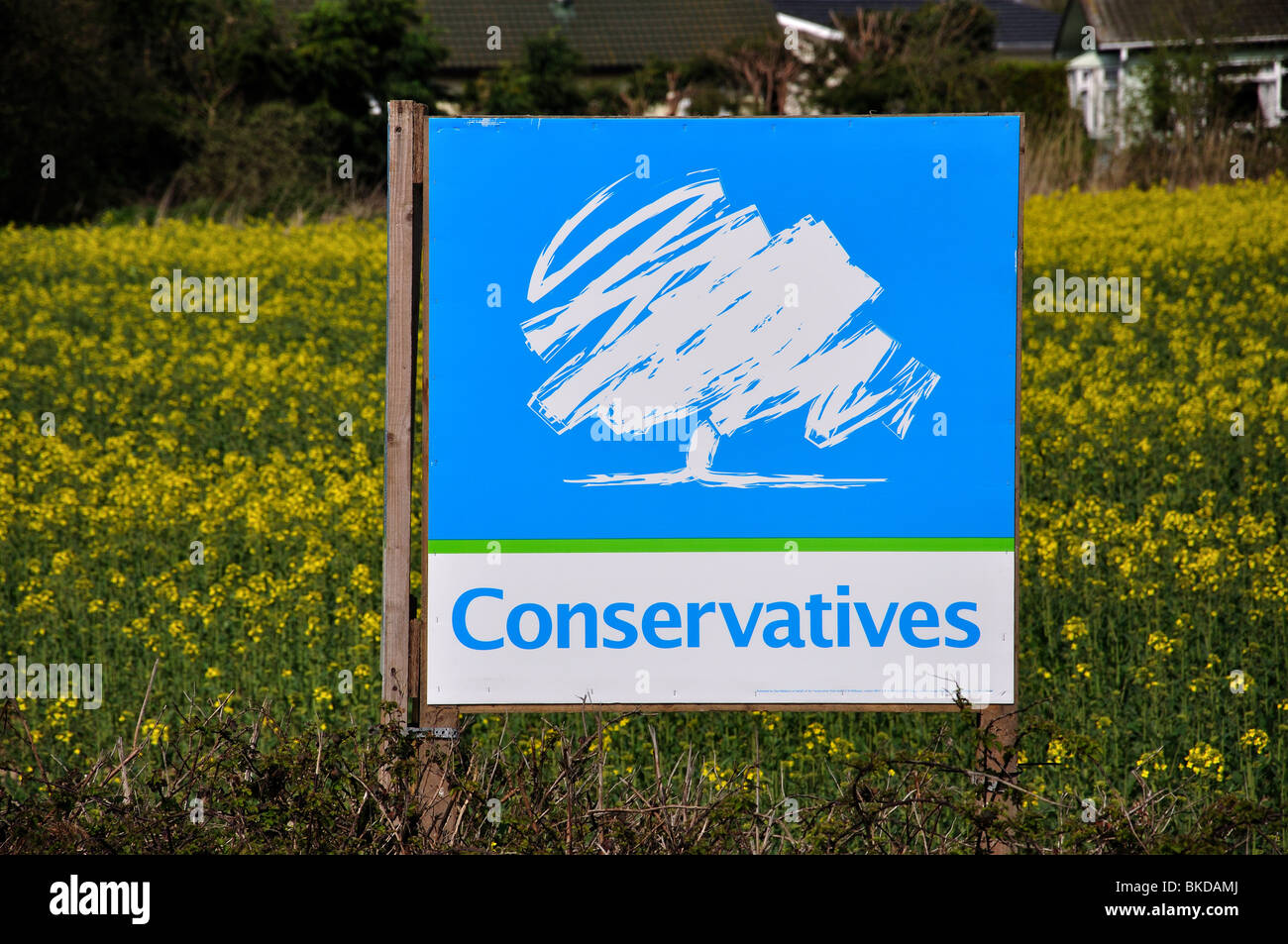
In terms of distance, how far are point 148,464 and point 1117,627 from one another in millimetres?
6316

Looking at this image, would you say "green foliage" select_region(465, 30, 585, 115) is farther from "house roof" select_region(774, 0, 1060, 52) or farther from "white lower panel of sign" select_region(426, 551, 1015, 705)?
"white lower panel of sign" select_region(426, 551, 1015, 705)

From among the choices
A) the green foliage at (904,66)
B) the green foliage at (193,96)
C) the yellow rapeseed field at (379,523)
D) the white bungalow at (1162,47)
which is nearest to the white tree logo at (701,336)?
the yellow rapeseed field at (379,523)

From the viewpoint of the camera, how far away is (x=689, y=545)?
3.86 meters

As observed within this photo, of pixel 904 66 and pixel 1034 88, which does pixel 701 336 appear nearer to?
pixel 904 66

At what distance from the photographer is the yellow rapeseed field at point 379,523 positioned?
5473 millimetres

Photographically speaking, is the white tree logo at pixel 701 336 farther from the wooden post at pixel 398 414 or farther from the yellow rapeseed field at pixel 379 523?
the yellow rapeseed field at pixel 379 523

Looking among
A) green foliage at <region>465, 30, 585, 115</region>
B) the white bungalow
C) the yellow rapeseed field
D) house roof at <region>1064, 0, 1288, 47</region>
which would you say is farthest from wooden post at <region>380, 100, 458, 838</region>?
green foliage at <region>465, 30, 585, 115</region>

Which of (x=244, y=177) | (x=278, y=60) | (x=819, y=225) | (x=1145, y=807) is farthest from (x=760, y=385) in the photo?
(x=278, y=60)

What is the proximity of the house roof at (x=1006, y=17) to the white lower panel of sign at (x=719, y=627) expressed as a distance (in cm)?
5010

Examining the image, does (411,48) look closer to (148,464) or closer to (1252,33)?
(1252,33)

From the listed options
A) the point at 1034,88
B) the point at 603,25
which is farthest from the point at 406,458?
the point at 603,25

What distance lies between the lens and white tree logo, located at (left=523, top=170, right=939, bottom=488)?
3836 millimetres

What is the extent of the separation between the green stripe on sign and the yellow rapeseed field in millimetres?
663

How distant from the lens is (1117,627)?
6.42m
